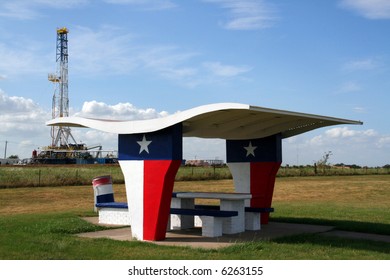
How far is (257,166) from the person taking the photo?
14633 millimetres

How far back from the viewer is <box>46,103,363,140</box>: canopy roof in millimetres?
10430

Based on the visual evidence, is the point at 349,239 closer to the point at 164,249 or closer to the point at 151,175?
the point at 164,249

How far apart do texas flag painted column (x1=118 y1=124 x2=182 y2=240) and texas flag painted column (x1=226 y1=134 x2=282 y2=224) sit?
158 inches

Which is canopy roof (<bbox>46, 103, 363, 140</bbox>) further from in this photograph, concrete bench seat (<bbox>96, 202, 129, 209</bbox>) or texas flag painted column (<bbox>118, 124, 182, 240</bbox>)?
concrete bench seat (<bbox>96, 202, 129, 209</bbox>)

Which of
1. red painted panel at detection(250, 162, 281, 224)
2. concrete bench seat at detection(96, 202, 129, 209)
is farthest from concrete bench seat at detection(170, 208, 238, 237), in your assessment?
concrete bench seat at detection(96, 202, 129, 209)

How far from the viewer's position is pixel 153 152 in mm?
11328

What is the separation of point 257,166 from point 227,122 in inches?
113

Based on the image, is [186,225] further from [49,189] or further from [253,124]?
[49,189]

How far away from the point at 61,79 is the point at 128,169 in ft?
228

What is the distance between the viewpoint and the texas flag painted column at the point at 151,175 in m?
11.1

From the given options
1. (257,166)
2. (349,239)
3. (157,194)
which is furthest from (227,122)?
(349,239)

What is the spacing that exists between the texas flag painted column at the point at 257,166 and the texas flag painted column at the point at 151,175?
13.2ft
